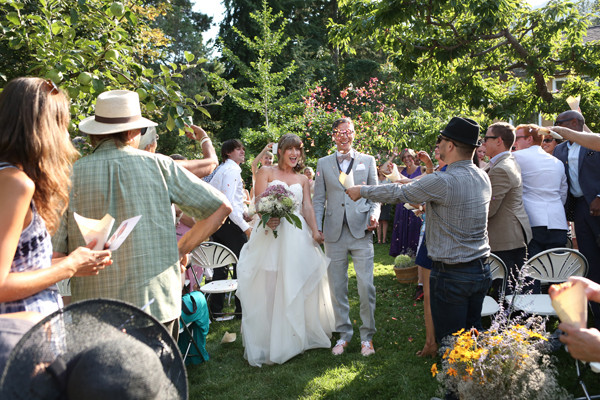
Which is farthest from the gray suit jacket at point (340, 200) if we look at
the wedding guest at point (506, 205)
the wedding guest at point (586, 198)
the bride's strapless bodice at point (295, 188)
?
the wedding guest at point (586, 198)

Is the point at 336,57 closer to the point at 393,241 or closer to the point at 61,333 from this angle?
the point at 393,241

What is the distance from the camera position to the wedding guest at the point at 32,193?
1.66 meters

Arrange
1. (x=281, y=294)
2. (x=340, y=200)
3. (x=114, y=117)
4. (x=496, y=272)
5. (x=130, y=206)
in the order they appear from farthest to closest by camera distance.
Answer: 1. (x=340, y=200)
2. (x=281, y=294)
3. (x=496, y=272)
4. (x=114, y=117)
5. (x=130, y=206)

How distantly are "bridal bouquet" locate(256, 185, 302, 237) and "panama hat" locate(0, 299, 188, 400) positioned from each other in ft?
10.7

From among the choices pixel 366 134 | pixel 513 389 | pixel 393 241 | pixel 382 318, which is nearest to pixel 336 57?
pixel 366 134

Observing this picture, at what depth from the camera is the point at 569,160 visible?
207 inches

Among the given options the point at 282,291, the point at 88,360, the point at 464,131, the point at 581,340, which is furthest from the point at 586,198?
the point at 88,360

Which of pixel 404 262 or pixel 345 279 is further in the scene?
pixel 404 262

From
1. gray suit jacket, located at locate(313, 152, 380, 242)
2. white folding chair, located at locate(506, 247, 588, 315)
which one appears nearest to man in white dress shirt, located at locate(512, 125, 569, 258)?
white folding chair, located at locate(506, 247, 588, 315)

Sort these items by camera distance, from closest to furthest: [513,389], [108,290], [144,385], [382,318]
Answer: [144,385] → [108,290] → [513,389] → [382,318]

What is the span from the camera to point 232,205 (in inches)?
257

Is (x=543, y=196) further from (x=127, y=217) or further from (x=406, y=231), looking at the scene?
(x=406, y=231)

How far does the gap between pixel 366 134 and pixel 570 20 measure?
6.12 metres

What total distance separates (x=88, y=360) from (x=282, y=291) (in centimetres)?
359
